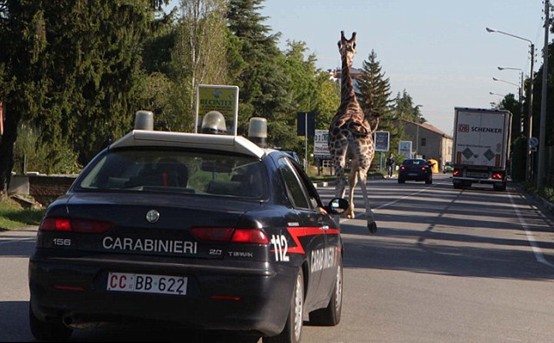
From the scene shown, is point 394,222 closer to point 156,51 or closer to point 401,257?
point 401,257

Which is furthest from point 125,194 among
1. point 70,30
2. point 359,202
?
point 359,202

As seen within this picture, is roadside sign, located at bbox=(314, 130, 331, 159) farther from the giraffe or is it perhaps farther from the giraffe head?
the giraffe

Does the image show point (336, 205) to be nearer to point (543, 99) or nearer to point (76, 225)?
point (76, 225)

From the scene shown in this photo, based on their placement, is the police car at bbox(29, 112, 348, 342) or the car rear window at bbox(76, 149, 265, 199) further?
the car rear window at bbox(76, 149, 265, 199)

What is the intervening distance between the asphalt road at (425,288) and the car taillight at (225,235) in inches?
30.8

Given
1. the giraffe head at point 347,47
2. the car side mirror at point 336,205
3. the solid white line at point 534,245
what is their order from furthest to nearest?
the giraffe head at point 347,47
the solid white line at point 534,245
the car side mirror at point 336,205

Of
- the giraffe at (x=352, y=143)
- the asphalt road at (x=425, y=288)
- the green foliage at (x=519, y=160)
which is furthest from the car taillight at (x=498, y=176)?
the giraffe at (x=352, y=143)

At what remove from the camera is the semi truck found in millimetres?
53688

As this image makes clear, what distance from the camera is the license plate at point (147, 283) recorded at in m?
6.98

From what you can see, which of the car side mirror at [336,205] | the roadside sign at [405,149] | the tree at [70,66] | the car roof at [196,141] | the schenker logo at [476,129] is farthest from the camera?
the roadside sign at [405,149]

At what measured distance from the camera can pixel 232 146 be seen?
7805 mm

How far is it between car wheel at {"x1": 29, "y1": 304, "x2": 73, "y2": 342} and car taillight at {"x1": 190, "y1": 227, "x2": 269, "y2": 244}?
1.29m

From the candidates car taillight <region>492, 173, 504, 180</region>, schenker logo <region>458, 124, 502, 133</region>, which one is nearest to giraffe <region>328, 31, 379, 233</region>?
schenker logo <region>458, 124, 502, 133</region>

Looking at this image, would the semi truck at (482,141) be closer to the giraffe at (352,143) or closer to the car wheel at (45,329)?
the giraffe at (352,143)
